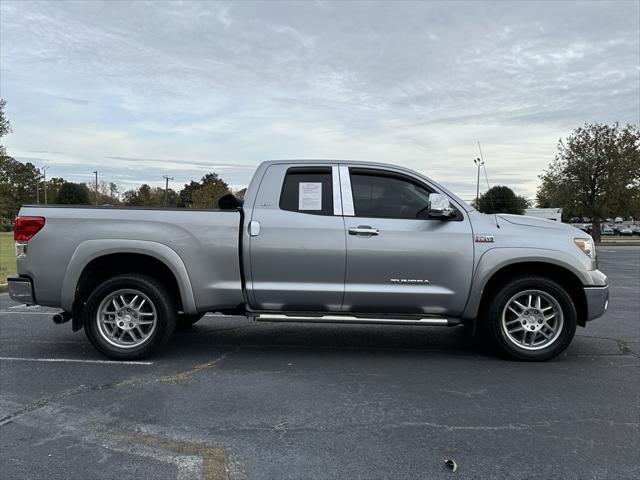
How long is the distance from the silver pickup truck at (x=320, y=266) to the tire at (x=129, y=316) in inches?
0.4

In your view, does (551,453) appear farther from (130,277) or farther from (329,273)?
(130,277)

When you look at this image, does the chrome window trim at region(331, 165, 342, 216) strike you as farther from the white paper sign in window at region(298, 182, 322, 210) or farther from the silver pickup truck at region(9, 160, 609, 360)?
the white paper sign in window at region(298, 182, 322, 210)

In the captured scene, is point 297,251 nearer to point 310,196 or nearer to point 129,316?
point 310,196

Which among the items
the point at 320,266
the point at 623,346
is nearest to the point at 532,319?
the point at 623,346

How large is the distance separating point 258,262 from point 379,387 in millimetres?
1693

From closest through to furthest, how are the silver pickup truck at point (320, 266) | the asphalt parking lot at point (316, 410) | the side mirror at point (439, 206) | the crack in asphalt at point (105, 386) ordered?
1. the asphalt parking lot at point (316, 410)
2. the crack in asphalt at point (105, 386)
3. the side mirror at point (439, 206)
4. the silver pickup truck at point (320, 266)

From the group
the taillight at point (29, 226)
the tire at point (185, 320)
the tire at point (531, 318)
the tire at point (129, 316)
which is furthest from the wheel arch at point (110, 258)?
the tire at point (531, 318)

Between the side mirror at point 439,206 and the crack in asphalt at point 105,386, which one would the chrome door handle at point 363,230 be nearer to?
the side mirror at point 439,206

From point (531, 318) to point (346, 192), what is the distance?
2275 mm

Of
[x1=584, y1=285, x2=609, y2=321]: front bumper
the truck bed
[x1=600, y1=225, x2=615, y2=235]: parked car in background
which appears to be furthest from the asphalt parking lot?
[x1=600, y1=225, x2=615, y2=235]: parked car in background

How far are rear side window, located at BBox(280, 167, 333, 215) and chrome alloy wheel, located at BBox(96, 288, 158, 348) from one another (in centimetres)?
177

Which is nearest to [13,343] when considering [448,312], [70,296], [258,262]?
[70,296]

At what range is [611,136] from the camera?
38938 millimetres

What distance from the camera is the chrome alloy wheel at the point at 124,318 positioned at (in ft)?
17.7
